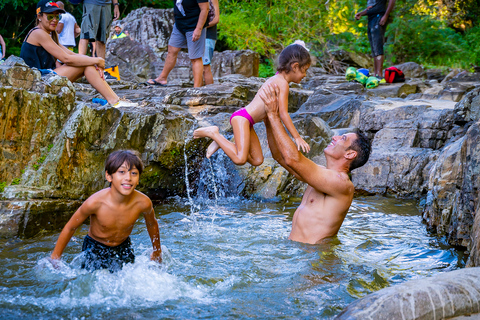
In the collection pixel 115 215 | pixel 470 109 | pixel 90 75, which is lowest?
pixel 115 215

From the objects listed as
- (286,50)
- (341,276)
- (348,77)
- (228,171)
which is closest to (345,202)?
(341,276)

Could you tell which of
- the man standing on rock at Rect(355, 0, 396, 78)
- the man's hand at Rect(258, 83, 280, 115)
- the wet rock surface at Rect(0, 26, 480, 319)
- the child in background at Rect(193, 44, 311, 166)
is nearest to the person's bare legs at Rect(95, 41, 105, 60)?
the wet rock surface at Rect(0, 26, 480, 319)

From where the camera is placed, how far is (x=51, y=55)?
5.90 m

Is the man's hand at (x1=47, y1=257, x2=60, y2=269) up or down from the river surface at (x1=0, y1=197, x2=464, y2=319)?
up

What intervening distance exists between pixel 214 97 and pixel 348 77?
4.02 metres

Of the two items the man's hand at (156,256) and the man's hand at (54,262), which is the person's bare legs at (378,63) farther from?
the man's hand at (54,262)

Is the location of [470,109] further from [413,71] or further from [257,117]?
[413,71]

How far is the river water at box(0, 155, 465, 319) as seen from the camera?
9.57 feet

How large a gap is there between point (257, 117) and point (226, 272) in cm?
156

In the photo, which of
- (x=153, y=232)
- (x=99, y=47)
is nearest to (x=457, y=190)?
(x=153, y=232)

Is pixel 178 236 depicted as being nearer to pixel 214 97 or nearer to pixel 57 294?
pixel 57 294

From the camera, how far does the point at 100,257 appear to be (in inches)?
137

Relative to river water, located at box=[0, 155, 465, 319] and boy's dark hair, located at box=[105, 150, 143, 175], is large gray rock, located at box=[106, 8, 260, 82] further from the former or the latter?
boy's dark hair, located at box=[105, 150, 143, 175]

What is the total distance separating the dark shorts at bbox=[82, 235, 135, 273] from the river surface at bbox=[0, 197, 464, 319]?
0.08 metres
